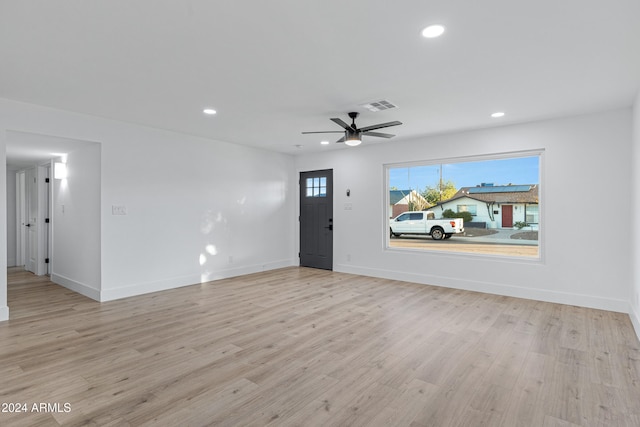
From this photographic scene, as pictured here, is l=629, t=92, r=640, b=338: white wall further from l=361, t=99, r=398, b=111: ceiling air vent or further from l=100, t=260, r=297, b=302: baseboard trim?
l=100, t=260, r=297, b=302: baseboard trim

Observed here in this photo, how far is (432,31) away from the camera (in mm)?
2420

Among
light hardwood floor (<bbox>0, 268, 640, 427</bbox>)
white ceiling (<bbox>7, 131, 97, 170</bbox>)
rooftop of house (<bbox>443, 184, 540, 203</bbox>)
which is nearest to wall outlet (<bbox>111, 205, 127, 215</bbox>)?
white ceiling (<bbox>7, 131, 97, 170</bbox>)

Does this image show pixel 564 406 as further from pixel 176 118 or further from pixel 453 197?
pixel 176 118

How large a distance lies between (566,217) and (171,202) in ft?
19.4

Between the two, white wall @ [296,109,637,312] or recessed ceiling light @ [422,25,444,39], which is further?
white wall @ [296,109,637,312]

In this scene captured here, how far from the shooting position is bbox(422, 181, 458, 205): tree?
593 centimetres

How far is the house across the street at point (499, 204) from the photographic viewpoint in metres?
5.12

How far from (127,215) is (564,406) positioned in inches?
213

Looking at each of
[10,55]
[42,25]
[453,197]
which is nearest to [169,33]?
[42,25]

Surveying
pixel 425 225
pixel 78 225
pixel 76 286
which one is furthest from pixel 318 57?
pixel 76 286

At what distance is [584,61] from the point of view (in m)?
2.89

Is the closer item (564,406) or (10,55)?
(564,406)

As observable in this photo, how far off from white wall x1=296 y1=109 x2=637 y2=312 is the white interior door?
743 cm

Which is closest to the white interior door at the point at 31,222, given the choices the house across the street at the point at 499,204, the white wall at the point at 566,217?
the white wall at the point at 566,217
